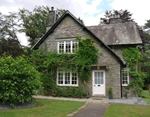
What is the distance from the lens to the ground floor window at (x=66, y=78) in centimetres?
1502

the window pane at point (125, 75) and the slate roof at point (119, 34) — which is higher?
the slate roof at point (119, 34)

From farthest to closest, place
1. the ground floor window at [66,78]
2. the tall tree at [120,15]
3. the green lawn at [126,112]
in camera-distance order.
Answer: the tall tree at [120,15]
the ground floor window at [66,78]
the green lawn at [126,112]

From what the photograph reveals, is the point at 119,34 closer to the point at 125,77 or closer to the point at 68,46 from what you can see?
the point at 125,77

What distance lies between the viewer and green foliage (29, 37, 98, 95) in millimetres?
14344

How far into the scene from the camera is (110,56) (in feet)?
46.9

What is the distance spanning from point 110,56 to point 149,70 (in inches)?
874

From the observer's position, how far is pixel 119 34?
17.1m

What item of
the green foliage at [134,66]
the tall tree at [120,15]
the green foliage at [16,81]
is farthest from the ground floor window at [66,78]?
the tall tree at [120,15]

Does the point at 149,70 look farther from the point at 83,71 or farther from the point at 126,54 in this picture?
the point at 83,71

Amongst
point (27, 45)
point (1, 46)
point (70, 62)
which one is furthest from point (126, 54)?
point (27, 45)

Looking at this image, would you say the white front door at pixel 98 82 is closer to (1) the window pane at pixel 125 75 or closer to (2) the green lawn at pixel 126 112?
(1) the window pane at pixel 125 75

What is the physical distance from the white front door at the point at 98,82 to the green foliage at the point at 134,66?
296 centimetres

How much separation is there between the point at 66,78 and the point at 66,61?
5.81ft

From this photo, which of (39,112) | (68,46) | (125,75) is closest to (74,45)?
(68,46)
